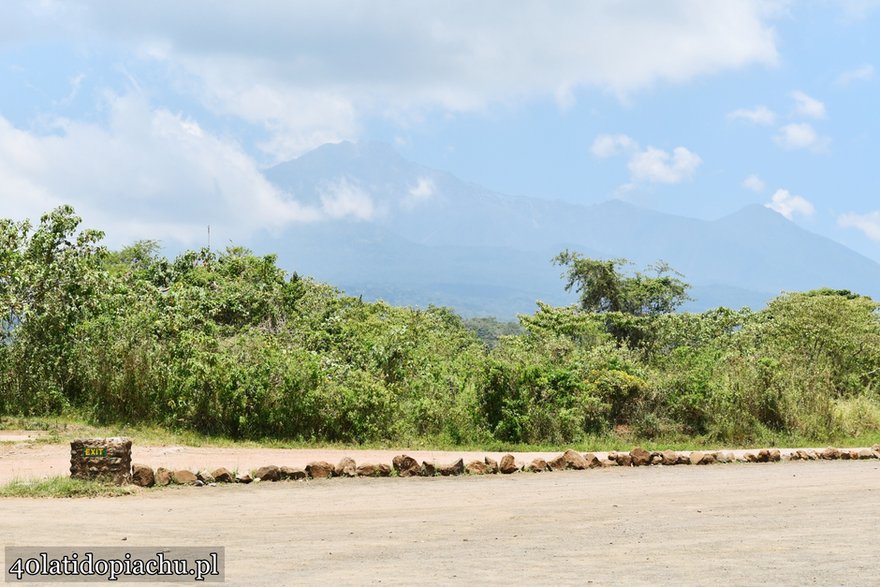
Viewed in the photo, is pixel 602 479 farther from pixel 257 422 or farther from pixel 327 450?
pixel 257 422

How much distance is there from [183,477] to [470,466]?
14.9ft

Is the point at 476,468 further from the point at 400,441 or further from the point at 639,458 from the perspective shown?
the point at 400,441

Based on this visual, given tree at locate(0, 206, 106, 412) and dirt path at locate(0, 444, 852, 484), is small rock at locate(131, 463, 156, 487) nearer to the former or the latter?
dirt path at locate(0, 444, 852, 484)

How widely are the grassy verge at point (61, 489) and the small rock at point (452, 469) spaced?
4703mm

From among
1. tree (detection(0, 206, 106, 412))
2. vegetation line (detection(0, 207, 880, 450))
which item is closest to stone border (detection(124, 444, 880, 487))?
vegetation line (detection(0, 207, 880, 450))

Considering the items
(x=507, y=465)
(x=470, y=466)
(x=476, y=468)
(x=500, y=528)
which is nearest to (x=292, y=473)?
(x=470, y=466)

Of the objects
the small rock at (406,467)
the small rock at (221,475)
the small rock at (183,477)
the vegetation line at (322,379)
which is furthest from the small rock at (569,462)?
the small rock at (183,477)

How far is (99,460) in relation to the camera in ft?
37.2

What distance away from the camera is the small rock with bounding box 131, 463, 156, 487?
1153cm

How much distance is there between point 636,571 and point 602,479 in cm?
606

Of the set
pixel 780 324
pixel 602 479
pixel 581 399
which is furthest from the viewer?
pixel 780 324

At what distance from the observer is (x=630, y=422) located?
19.3m

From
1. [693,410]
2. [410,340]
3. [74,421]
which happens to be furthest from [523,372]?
[74,421]

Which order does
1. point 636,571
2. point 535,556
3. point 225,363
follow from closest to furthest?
point 636,571
point 535,556
point 225,363
